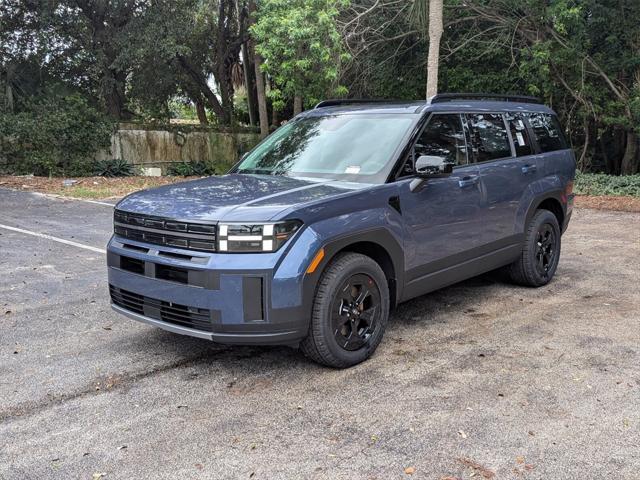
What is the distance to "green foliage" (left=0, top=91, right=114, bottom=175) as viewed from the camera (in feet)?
55.9

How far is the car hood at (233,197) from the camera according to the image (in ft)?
13.0

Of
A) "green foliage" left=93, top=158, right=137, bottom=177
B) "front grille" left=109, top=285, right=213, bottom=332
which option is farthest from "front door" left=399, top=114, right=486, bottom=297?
"green foliage" left=93, top=158, right=137, bottom=177

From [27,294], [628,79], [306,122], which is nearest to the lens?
[306,122]

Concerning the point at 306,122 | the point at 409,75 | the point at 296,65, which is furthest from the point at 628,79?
the point at 306,122

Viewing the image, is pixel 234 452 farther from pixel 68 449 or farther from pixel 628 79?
pixel 628 79

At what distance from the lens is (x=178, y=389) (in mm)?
4043

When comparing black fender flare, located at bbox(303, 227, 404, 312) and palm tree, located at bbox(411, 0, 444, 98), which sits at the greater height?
palm tree, located at bbox(411, 0, 444, 98)

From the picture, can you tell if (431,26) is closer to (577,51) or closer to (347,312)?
(577,51)

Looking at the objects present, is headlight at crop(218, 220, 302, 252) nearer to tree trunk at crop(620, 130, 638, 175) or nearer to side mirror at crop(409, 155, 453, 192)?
side mirror at crop(409, 155, 453, 192)

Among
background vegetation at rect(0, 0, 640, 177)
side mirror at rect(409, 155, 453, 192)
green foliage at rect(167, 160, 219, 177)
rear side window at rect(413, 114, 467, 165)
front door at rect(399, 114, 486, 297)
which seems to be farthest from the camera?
green foliage at rect(167, 160, 219, 177)

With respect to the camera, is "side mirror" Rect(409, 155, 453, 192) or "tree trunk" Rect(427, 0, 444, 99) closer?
"side mirror" Rect(409, 155, 453, 192)

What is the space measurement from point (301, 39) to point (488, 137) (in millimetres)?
9415

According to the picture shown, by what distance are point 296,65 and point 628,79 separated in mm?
8917

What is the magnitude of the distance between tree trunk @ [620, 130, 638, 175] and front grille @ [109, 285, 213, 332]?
16900 millimetres
